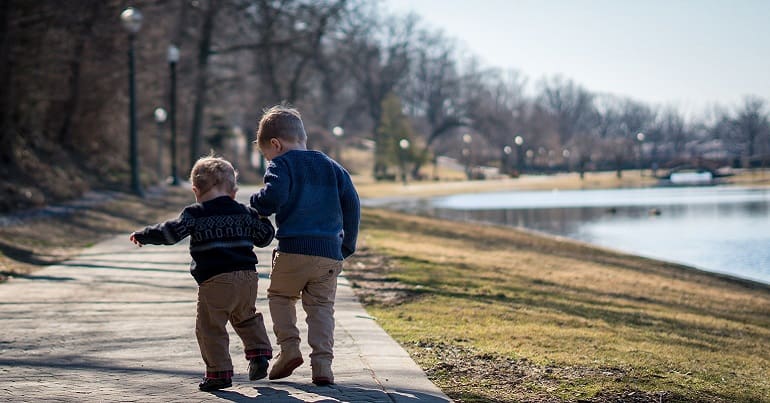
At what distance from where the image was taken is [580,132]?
174125 millimetres

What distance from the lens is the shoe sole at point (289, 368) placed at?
17.4 ft

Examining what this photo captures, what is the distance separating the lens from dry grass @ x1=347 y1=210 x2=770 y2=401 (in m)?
5.75

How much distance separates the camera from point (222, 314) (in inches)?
209

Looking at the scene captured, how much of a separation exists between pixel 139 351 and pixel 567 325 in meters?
3.97

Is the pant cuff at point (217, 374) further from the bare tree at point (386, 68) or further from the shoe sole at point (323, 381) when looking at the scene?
the bare tree at point (386, 68)

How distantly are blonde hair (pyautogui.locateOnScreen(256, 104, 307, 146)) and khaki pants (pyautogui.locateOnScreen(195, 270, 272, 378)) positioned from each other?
2.51ft

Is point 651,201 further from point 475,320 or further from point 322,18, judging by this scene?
point 475,320

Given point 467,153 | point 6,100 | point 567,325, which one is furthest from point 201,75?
point 467,153

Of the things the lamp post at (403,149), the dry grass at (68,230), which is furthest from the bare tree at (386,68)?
the dry grass at (68,230)

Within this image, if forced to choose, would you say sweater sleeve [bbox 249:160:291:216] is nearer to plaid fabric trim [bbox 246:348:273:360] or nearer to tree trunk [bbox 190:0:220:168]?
plaid fabric trim [bbox 246:348:273:360]

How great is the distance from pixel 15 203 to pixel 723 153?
520 ft

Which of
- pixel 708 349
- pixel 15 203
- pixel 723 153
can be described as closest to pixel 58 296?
pixel 708 349

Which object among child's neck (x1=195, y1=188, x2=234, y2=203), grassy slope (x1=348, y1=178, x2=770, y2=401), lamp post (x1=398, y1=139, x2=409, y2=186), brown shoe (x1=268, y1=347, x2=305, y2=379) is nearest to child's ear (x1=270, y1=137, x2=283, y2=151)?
child's neck (x1=195, y1=188, x2=234, y2=203)

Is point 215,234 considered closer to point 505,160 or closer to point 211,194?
point 211,194
